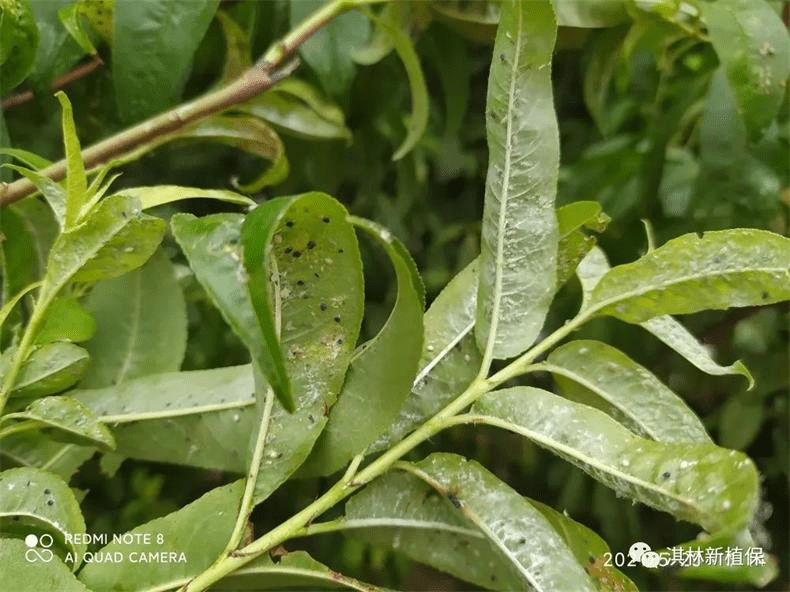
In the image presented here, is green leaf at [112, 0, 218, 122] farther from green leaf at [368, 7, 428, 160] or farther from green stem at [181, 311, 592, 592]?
green stem at [181, 311, 592, 592]

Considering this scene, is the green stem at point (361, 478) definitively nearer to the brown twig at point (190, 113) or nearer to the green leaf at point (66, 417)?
the green leaf at point (66, 417)

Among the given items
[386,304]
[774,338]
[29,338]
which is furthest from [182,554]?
[774,338]

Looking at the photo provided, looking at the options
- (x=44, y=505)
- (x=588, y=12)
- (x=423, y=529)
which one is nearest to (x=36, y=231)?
(x=44, y=505)

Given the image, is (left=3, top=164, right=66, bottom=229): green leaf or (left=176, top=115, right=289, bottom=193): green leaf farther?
(left=176, top=115, right=289, bottom=193): green leaf

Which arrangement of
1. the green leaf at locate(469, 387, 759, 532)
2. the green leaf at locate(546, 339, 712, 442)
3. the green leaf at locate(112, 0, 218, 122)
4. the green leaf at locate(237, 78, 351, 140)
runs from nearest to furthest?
the green leaf at locate(469, 387, 759, 532) < the green leaf at locate(546, 339, 712, 442) < the green leaf at locate(112, 0, 218, 122) < the green leaf at locate(237, 78, 351, 140)

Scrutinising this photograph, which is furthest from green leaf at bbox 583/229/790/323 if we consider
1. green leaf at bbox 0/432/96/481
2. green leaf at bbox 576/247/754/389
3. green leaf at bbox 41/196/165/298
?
green leaf at bbox 0/432/96/481

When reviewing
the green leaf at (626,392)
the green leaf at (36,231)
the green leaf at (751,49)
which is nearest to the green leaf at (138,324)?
the green leaf at (36,231)

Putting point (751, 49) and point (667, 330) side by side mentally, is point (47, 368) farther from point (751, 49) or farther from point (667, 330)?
point (751, 49)
